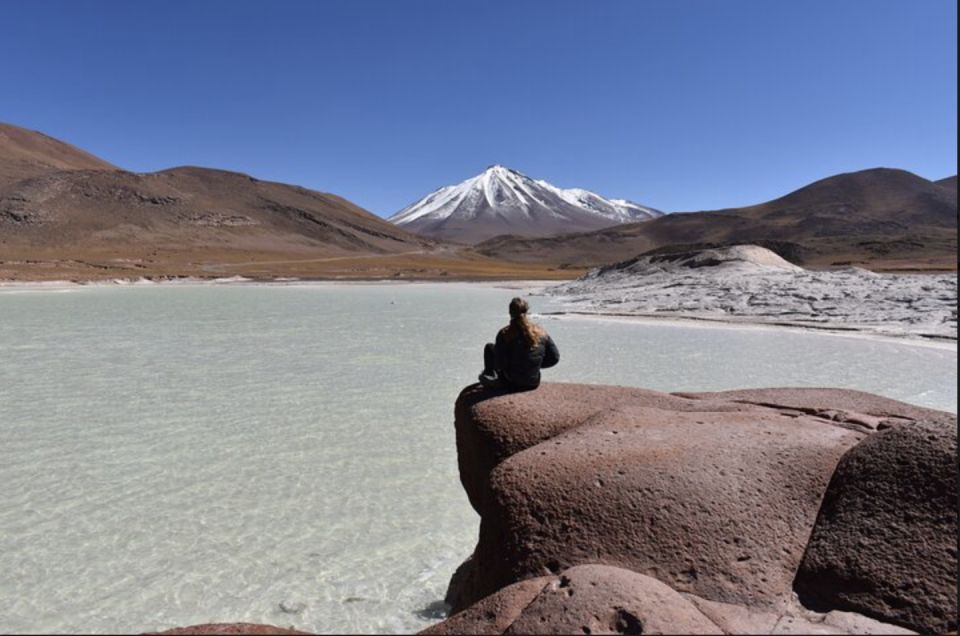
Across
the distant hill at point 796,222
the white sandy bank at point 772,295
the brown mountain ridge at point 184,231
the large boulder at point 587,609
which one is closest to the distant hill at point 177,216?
the brown mountain ridge at point 184,231

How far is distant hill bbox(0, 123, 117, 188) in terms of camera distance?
5340 inches

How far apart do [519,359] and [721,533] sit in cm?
275

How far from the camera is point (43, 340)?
19828mm

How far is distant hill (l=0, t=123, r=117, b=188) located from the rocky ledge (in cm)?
15549

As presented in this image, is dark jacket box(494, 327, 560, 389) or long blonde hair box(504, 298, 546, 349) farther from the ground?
long blonde hair box(504, 298, 546, 349)

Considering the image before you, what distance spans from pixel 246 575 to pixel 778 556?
4.42 metres

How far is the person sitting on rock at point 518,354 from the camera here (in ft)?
19.8

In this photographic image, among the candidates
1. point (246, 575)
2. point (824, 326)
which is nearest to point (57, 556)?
point (246, 575)

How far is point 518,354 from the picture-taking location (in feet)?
19.8

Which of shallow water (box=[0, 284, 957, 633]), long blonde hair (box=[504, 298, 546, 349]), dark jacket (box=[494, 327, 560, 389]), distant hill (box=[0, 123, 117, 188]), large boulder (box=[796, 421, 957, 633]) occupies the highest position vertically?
distant hill (box=[0, 123, 117, 188])

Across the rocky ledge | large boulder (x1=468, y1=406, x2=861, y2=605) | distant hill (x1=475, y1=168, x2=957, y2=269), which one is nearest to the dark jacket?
the rocky ledge

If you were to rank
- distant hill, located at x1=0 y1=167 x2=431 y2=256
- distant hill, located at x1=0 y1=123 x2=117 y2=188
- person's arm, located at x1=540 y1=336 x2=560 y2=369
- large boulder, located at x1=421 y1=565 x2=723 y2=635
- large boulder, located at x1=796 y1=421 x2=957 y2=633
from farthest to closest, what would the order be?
distant hill, located at x1=0 y1=123 x2=117 y2=188
distant hill, located at x1=0 y1=167 x2=431 y2=256
person's arm, located at x1=540 y1=336 x2=560 y2=369
large boulder, located at x1=796 y1=421 x2=957 y2=633
large boulder, located at x1=421 y1=565 x2=723 y2=635

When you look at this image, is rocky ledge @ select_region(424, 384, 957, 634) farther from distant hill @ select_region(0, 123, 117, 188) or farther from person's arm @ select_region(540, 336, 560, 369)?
distant hill @ select_region(0, 123, 117, 188)

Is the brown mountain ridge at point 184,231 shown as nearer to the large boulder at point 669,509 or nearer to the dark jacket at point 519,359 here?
the dark jacket at point 519,359
